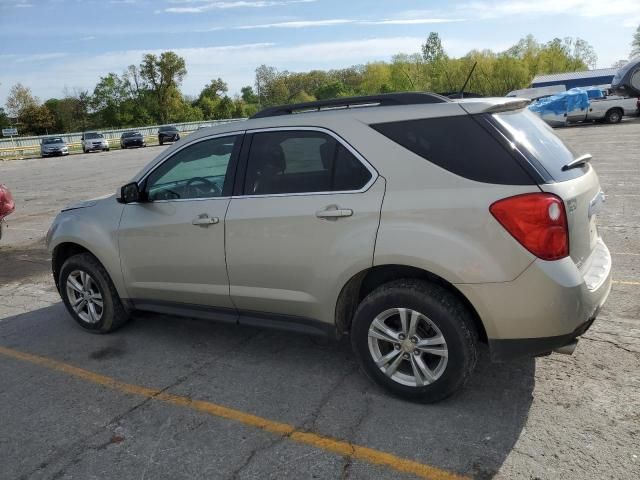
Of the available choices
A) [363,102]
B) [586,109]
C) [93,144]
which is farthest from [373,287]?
[93,144]

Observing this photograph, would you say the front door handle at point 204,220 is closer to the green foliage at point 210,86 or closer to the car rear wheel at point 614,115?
the car rear wheel at point 614,115

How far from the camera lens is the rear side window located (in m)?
2.94

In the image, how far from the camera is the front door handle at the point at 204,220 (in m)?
3.89

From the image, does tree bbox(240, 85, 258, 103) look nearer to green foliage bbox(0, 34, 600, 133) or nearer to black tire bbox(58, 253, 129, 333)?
green foliage bbox(0, 34, 600, 133)

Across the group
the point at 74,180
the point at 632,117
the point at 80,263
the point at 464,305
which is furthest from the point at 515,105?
the point at 632,117

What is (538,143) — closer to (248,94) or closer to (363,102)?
(363,102)

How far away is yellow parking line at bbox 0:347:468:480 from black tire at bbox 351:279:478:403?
0.53 meters

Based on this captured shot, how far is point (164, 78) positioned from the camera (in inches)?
3327

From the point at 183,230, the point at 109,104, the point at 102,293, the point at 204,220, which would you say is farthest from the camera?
the point at 109,104

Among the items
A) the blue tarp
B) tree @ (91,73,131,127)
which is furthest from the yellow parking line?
tree @ (91,73,131,127)

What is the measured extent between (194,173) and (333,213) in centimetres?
157

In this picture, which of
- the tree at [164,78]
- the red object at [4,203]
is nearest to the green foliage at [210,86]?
the tree at [164,78]

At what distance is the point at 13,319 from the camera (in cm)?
545

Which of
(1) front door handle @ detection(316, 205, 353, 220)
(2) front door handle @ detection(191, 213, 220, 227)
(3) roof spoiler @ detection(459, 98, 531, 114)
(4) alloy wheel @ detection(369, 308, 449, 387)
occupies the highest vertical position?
(3) roof spoiler @ detection(459, 98, 531, 114)
